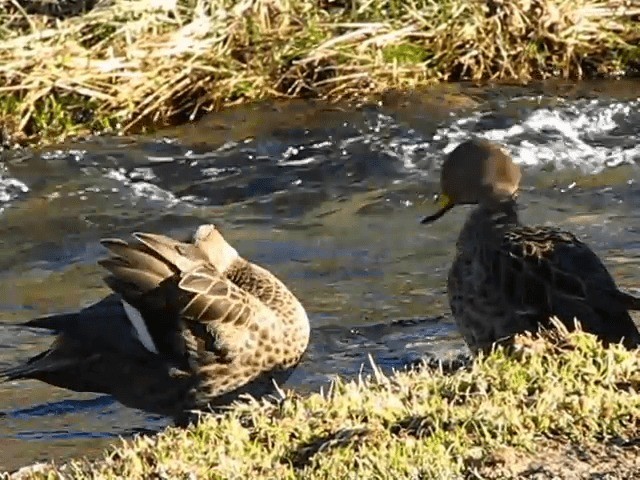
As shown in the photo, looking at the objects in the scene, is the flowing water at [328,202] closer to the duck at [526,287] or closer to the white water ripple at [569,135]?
the white water ripple at [569,135]

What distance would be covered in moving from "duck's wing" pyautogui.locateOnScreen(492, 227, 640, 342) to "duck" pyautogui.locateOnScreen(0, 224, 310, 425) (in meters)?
0.91

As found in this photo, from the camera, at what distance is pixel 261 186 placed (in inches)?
368

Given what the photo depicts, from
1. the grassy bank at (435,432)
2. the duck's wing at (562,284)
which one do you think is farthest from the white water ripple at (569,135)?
the grassy bank at (435,432)

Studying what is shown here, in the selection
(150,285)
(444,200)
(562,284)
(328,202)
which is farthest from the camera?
(328,202)

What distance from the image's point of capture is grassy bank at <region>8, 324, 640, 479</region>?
405 centimetres

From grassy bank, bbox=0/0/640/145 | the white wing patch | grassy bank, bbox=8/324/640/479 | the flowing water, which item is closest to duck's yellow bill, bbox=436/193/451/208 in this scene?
the flowing water

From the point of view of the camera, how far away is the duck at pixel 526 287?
5.68 m

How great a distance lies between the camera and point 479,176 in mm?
6914

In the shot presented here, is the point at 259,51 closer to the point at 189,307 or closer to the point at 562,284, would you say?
the point at 189,307

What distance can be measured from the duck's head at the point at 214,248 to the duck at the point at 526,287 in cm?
94

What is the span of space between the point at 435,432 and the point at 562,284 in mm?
1697

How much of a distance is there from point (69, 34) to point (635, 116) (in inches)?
146

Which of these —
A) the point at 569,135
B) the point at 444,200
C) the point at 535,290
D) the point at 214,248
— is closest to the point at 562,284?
the point at 535,290

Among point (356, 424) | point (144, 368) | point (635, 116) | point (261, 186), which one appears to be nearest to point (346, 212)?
point (261, 186)
